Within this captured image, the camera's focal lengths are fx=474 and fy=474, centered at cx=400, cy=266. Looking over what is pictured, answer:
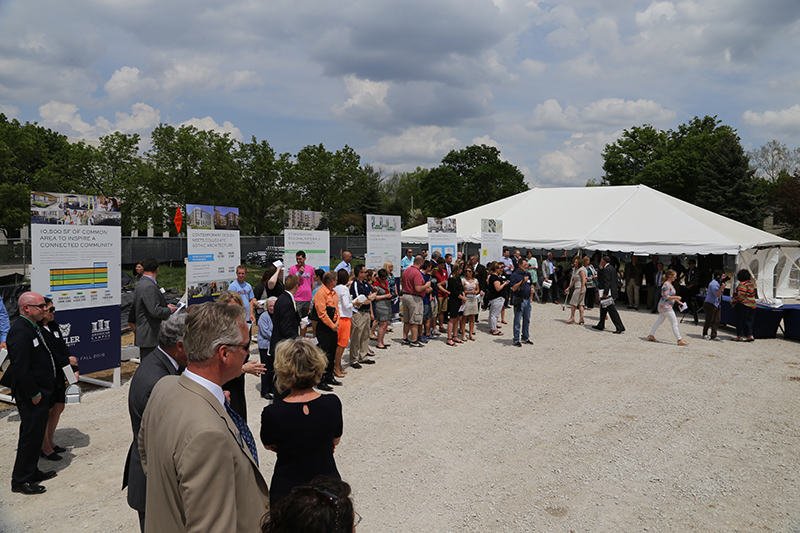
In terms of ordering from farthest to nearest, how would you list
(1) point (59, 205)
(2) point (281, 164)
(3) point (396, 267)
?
1. (2) point (281, 164)
2. (3) point (396, 267)
3. (1) point (59, 205)

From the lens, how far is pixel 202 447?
1.56 meters

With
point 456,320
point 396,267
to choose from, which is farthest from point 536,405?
point 396,267

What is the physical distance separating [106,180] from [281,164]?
35.7 feet

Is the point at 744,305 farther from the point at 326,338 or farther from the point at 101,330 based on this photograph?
the point at 101,330

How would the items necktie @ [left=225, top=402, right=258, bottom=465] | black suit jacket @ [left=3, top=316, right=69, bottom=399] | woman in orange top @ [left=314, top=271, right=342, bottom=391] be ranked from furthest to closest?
woman in orange top @ [left=314, top=271, right=342, bottom=391], black suit jacket @ [left=3, top=316, right=69, bottom=399], necktie @ [left=225, top=402, right=258, bottom=465]

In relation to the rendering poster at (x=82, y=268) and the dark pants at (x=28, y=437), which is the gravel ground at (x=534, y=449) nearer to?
the dark pants at (x=28, y=437)

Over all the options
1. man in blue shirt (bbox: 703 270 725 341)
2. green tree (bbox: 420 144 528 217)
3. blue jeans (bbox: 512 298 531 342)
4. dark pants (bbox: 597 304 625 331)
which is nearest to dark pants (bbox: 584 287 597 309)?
dark pants (bbox: 597 304 625 331)

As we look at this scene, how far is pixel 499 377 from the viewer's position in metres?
8.10

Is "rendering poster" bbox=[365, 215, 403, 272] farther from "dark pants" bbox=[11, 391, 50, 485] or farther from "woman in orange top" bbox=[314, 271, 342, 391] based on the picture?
"dark pants" bbox=[11, 391, 50, 485]

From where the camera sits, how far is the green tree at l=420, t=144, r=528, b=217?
56.2 meters

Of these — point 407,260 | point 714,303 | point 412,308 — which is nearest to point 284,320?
point 412,308

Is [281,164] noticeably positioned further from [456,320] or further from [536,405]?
[536,405]

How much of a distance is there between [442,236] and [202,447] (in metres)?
13.7

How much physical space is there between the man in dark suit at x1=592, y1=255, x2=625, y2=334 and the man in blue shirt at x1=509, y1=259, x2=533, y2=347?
2.56 meters
